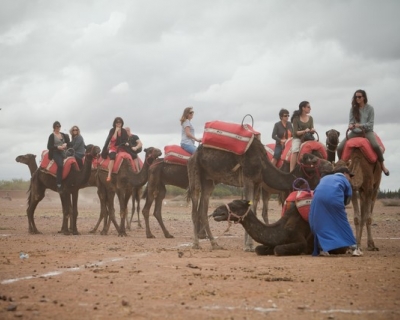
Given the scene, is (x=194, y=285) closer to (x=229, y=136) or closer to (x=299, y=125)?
(x=229, y=136)

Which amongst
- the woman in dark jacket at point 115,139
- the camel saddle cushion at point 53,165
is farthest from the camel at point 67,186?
the woman in dark jacket at point 115,139

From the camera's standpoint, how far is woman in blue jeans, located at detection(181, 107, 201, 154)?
56.2ft

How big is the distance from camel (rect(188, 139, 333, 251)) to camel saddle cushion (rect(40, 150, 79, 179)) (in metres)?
6.79

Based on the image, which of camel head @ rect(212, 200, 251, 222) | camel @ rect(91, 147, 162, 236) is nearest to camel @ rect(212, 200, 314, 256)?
camel head @ rect(212, 200, 251, 222)

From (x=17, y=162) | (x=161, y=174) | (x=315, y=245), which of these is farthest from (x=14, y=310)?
(x=17, y=162)

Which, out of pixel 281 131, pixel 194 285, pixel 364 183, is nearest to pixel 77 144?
pixel 281 131

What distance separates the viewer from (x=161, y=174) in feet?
61.6

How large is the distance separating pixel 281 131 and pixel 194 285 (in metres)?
10.2

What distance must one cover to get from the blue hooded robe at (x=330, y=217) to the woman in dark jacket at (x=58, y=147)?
411 inches

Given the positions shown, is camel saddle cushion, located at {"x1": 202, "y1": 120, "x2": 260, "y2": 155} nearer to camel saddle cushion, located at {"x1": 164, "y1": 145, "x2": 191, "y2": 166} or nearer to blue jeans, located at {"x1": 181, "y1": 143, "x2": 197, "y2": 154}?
blue jeans, located at {"x1": 181, "y1": 143, "x2": 197, "y2": 154}

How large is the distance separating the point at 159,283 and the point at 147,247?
6.10m

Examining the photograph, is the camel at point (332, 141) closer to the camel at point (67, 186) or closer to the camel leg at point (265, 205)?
the camel leg at point (265, 205)

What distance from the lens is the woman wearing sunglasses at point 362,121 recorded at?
13.8 m

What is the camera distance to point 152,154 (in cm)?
1912
